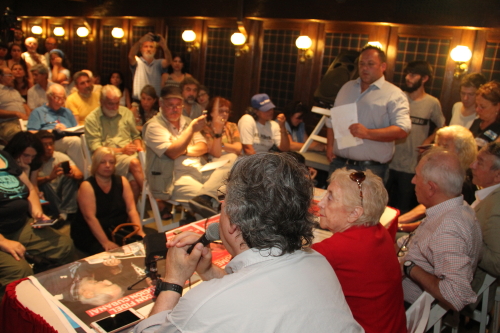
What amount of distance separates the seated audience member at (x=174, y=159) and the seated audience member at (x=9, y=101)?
2.38m

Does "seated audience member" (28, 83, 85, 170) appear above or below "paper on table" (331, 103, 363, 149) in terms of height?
below

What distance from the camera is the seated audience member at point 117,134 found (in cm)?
427

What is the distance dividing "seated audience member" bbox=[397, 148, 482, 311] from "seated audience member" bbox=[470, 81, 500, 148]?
173 centimetres

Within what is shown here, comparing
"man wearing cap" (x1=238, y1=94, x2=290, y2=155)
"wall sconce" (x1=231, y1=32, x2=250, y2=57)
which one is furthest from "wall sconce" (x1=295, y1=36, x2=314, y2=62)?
"man wearing cap" (x1=238, y1=94, x2=290, y2=155)

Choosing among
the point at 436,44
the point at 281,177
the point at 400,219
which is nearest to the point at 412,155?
the point at 400,219

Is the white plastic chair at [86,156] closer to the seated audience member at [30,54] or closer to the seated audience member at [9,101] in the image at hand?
the seated audience member at [9,101]

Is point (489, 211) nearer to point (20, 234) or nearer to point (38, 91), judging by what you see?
point (20, 234)

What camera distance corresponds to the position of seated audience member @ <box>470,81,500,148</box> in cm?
347

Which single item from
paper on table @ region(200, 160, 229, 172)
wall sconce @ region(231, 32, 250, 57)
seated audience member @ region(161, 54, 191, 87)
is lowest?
paper on table @ region(200, 160, 229, 172)

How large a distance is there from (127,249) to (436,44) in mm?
4941

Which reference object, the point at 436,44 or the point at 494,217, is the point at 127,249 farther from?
the point at 436,44

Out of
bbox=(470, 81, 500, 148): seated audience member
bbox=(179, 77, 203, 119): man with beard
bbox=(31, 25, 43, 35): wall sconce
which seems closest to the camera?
bbox=(470, 81, 500, 148): seated audience member

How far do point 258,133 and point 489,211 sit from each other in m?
2.72

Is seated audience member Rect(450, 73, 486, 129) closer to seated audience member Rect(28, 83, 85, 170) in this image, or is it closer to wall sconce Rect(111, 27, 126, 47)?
seated audience member Rect(28, 83, 85, 170)
